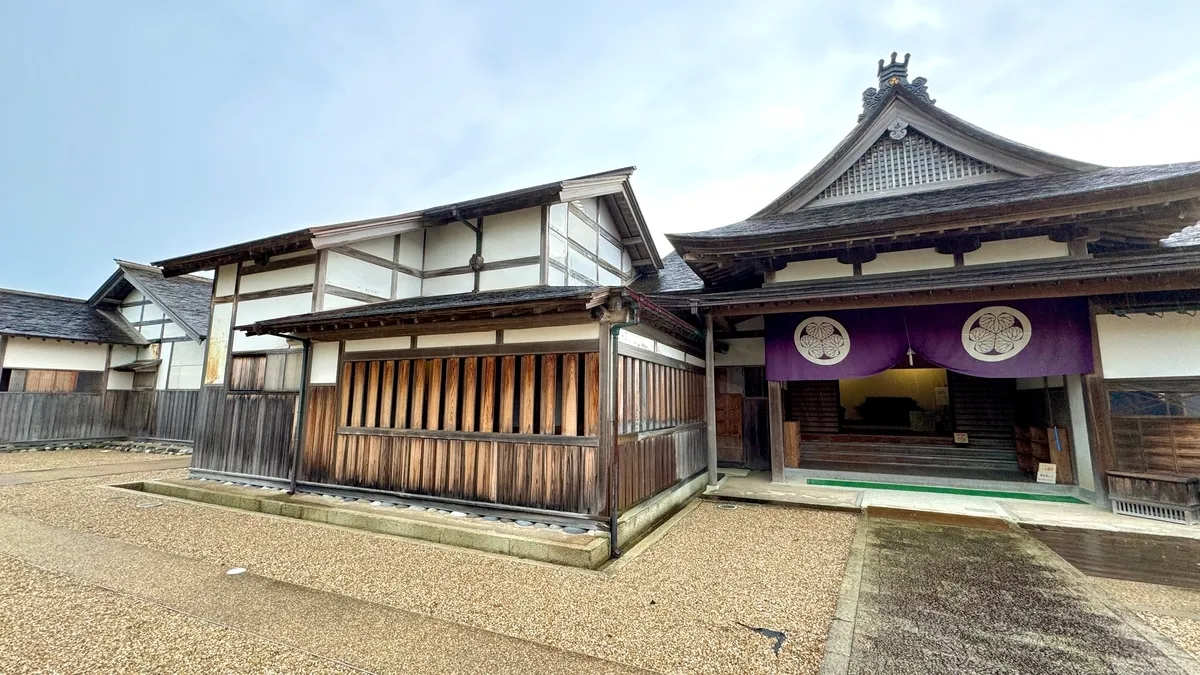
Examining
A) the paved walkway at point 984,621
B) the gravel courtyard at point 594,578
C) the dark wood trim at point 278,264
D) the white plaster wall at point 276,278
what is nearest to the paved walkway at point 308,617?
the gravel courtyard at point 594,578

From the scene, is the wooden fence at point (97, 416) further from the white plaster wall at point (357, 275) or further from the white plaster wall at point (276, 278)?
the white plaster wall at point (357, 275)

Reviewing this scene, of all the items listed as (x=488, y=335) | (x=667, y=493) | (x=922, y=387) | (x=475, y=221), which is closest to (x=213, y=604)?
(x=488, y=335)

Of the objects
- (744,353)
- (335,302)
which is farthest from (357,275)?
(744,353)

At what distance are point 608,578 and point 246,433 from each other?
795 cm

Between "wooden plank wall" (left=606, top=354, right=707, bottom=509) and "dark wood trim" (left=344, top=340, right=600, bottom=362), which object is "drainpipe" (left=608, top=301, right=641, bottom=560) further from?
"dark wood trim" (left=344, top=340, right=600, bottom=362)

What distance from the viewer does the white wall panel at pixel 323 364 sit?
26.0 feet

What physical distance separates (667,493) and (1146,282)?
7074 millimetres

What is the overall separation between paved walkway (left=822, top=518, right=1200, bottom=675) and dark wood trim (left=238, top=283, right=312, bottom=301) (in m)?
9.60

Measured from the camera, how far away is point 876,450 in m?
10.3

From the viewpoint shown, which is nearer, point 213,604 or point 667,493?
point 213,604

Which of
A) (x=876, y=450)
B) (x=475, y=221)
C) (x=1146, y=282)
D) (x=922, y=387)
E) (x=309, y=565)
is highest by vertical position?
(x=475, y=221)

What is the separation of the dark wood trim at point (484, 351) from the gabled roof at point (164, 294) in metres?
11.0

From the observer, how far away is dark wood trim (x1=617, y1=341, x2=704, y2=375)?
20.2 feet

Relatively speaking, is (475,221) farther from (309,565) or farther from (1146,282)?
(1146,282)
